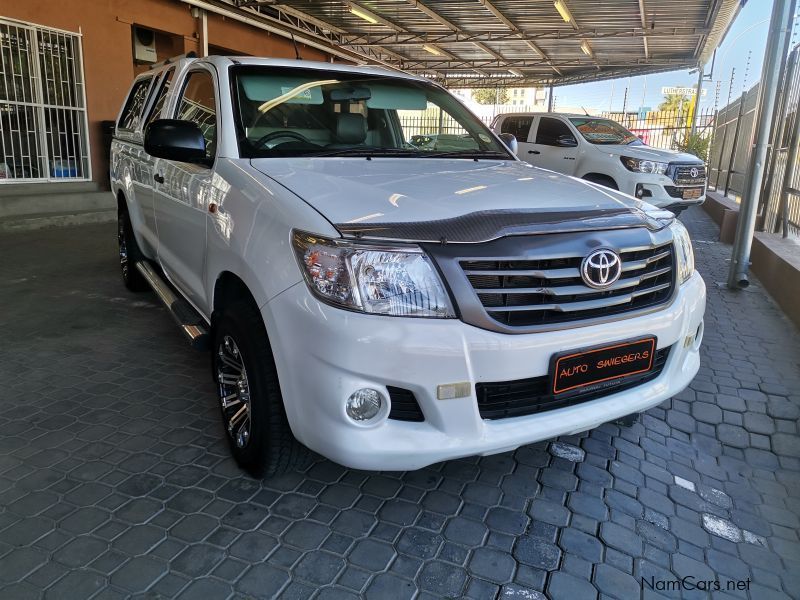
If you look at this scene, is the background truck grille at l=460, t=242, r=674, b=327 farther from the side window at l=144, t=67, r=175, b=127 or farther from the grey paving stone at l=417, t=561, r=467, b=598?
the side window at l=144, t=67, r=175, b=127

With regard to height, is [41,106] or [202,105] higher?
[41,106]

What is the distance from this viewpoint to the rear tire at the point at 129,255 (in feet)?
16.6

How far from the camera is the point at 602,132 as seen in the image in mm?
11484

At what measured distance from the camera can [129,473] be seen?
2.67 meters

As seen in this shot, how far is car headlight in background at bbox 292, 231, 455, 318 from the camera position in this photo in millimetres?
2023

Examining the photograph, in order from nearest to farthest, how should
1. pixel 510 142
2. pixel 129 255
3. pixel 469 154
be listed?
pixel 469 154, pixel 510 142, pixel 129 255

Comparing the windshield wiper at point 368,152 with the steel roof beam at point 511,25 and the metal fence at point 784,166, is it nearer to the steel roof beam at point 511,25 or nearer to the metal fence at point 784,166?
the metal fence at point 784,166

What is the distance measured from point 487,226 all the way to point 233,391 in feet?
4.69

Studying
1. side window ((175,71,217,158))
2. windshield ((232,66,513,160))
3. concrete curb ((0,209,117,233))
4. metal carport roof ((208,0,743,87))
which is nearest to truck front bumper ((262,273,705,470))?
windshield ((232,66,513,160))

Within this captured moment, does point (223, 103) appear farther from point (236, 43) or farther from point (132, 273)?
point (236, 43)

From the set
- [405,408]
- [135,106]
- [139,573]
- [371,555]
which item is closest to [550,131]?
[135,106]

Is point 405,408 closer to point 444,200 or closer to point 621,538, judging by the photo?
point 444,200

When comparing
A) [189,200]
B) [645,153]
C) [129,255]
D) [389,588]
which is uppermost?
[645,153]

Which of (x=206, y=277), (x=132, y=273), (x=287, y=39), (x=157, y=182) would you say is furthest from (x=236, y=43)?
(x=206, y=277)
